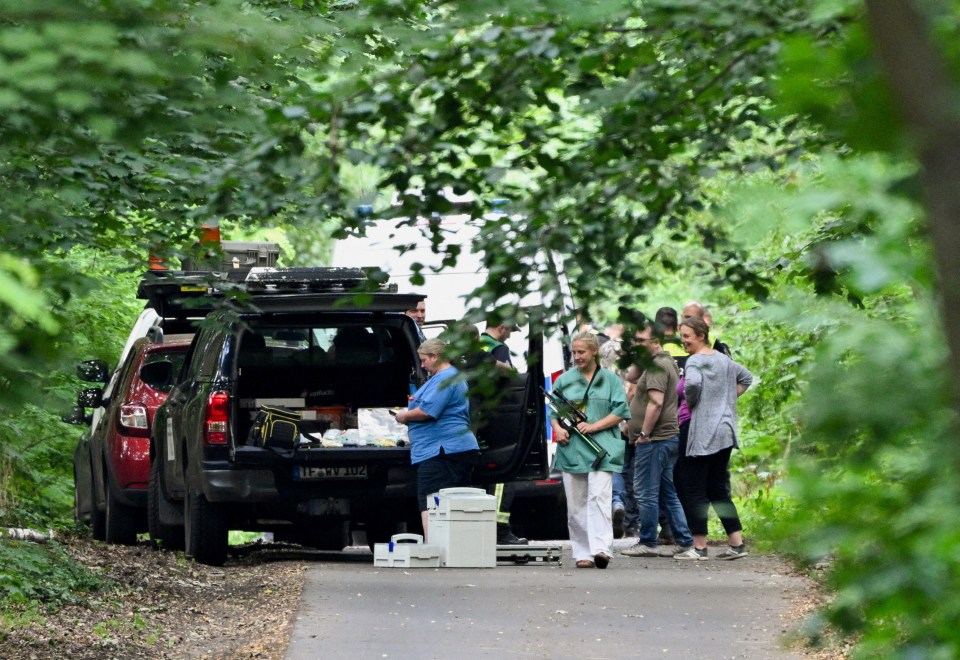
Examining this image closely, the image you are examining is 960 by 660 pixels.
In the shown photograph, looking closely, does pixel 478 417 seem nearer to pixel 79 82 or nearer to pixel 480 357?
pixel 480 357

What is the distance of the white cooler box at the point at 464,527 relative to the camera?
12719 millimetres

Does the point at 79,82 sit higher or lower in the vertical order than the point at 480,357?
higher

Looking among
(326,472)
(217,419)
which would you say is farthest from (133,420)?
(326,472)

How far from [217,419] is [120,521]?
3.31m

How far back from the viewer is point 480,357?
6020mm

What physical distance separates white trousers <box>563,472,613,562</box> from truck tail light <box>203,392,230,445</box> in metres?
2.59

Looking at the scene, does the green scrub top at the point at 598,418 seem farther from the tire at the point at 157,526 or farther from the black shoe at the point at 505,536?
the tire at the point at 157,526

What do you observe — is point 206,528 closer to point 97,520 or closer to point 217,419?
point 217,419

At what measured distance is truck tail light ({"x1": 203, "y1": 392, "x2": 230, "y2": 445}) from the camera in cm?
1250

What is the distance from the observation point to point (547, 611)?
10.2 m

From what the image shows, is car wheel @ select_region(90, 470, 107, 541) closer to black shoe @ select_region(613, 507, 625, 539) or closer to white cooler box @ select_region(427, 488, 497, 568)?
white cooler box @ select_region(427, 488, 497, 568)

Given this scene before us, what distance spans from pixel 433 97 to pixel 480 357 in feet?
3.19

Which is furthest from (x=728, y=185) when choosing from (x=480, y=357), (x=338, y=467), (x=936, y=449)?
(x=338, y=467)

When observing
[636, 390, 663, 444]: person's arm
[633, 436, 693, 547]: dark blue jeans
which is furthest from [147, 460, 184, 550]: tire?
[636, 390, 663, 444]: person's arm
